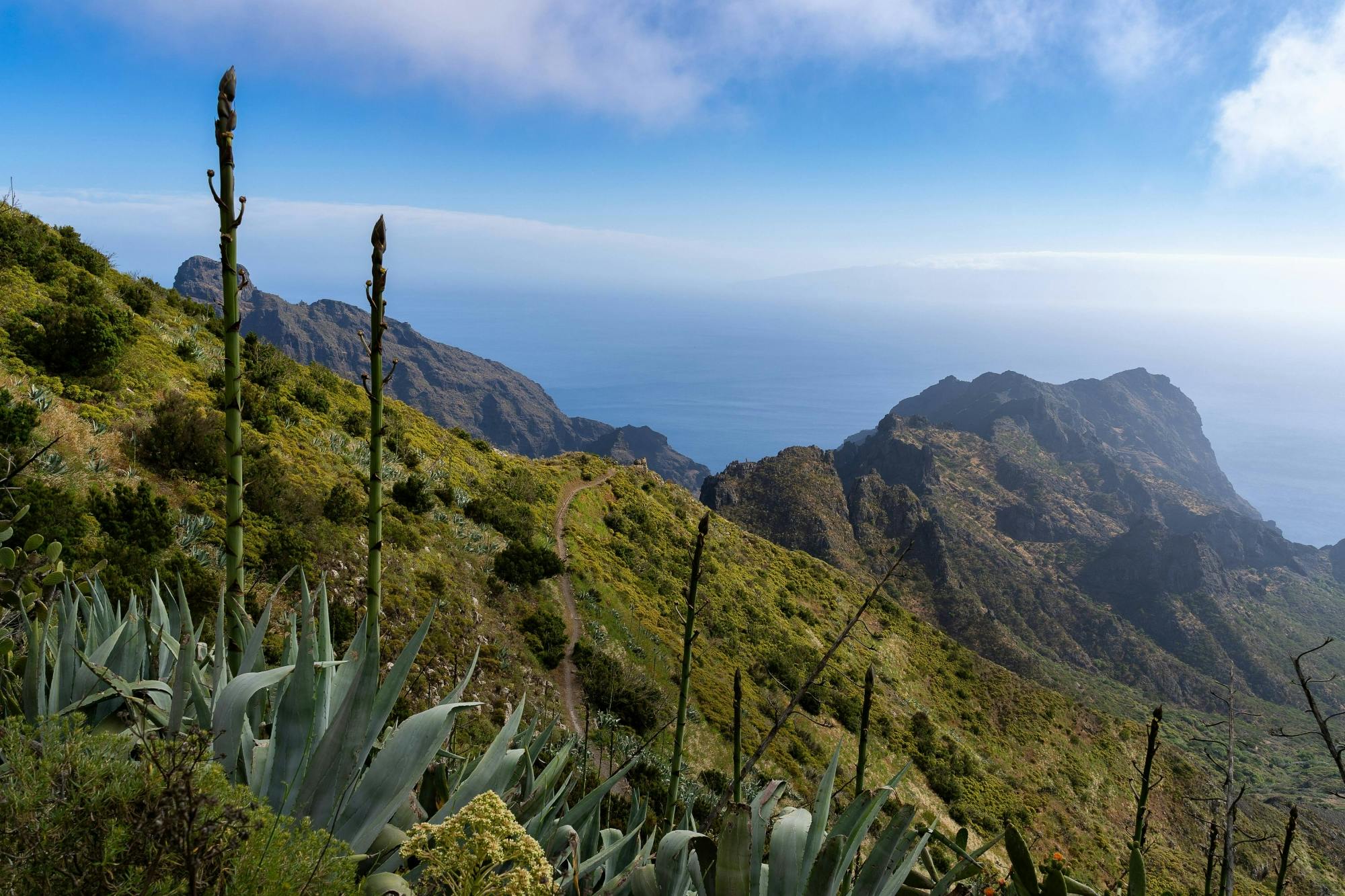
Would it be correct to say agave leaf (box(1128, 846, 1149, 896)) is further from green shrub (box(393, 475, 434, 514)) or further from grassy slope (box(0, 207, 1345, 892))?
green shrub (box(393, 475, 434, 514))

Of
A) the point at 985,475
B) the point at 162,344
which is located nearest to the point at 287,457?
the point at 162,344

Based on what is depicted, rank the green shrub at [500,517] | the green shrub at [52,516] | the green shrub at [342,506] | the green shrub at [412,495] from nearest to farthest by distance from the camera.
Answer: the green shrub at [52,516] → the green shrub at [342,506] → the green shrub at [412,495] → the green shrub at [500,517]

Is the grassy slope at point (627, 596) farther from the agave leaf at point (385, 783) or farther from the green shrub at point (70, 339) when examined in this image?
the agave leaf at point (385, 783)

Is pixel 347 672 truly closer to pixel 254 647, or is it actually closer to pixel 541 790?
pixel 254 647

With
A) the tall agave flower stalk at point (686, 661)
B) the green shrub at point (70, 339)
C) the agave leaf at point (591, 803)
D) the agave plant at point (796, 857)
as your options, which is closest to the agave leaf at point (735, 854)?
the agave plant at point (796, 857)

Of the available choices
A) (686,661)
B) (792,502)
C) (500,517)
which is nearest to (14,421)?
(686,661)

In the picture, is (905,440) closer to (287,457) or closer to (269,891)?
(287,457)

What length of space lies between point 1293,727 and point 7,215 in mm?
125347

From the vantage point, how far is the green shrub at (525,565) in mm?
15367

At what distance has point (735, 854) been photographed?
186cm

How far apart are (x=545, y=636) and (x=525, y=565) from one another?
2669 millimetres

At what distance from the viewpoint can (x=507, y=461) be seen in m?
27.2

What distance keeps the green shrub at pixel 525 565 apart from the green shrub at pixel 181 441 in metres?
6.34

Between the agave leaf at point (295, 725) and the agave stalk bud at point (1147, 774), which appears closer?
the agave leaf at point (295, 725)
